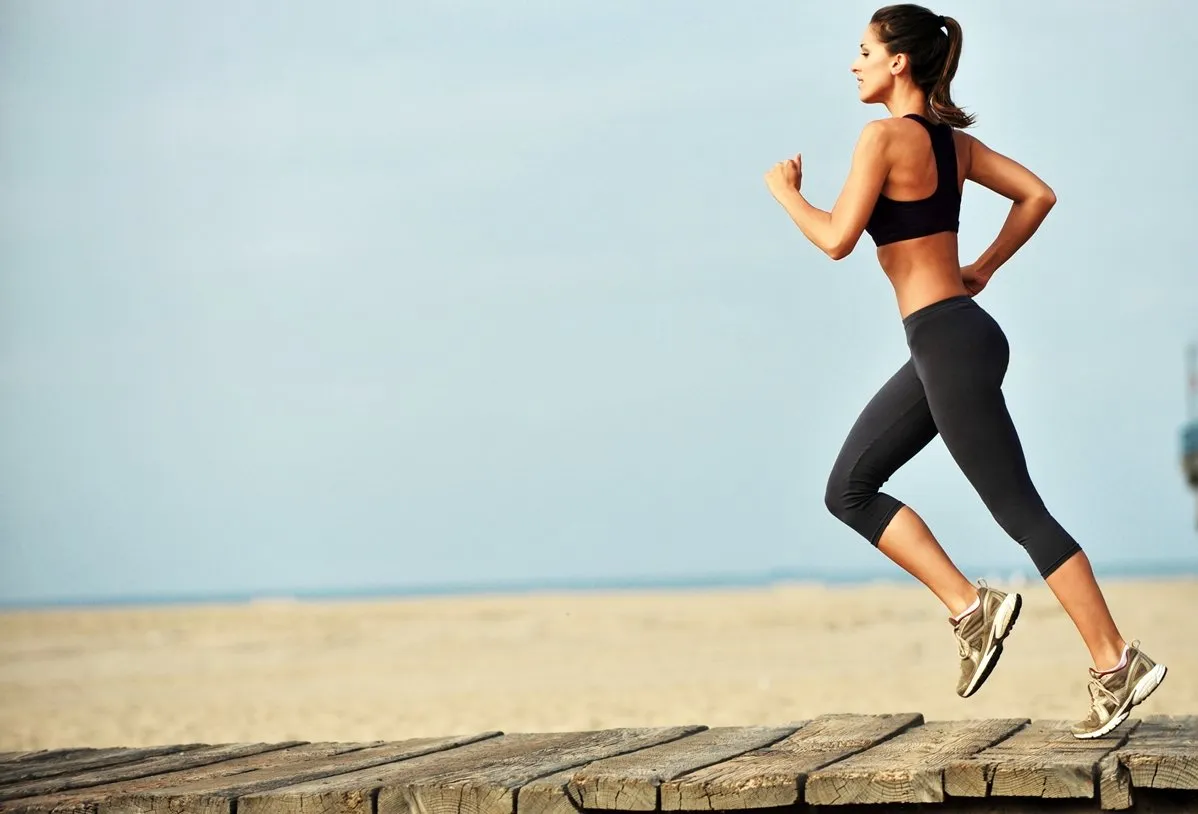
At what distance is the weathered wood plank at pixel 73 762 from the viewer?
5.21m

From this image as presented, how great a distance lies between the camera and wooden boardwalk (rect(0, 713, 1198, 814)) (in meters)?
3.98

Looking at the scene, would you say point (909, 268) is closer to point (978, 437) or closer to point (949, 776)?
point (978, 437)

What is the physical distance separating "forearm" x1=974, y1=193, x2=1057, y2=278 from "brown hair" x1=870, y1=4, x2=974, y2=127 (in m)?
0.38

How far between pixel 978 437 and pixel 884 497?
1.61 feet

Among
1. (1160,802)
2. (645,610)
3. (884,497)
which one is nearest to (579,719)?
(884,497)

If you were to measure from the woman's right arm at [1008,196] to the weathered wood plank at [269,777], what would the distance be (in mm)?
2612

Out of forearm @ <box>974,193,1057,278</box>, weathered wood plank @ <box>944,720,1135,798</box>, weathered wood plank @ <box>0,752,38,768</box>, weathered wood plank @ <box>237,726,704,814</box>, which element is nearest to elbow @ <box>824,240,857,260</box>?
forearm @ <box>974,193,1057,278</box>

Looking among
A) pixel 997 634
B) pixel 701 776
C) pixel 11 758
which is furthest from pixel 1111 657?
pixel 11 758

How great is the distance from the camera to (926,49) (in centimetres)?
482

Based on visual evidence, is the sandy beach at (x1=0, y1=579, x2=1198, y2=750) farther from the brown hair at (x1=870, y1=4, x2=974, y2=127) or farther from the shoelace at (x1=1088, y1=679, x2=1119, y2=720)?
the brown hair at (x1=870, y1=4, x2=974, y2=127)

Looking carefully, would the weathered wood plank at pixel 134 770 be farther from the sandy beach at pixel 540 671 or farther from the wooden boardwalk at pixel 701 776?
the sandy beach at pixel 540 671

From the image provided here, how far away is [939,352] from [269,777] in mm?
2519

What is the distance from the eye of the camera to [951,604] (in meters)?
4.80

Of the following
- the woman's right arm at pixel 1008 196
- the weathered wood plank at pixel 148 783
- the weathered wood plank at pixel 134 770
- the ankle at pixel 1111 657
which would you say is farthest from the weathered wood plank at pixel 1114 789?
the weathered wood plank at pixel 134 770
